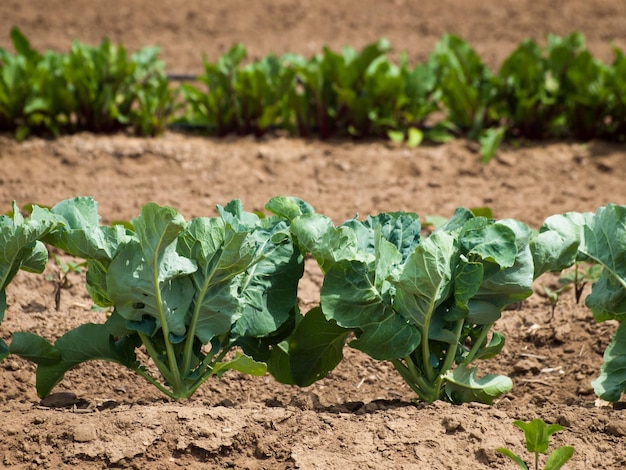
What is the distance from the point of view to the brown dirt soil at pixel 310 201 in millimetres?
2559

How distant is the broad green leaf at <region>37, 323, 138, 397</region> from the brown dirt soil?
0.10 metres

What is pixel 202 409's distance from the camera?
8.90ft

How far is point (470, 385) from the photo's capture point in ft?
9.02

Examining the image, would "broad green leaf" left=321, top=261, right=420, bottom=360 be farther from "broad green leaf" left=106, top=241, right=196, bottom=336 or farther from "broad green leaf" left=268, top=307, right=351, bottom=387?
"broad green leaf" left=106, top=241, right=196, bottom=336

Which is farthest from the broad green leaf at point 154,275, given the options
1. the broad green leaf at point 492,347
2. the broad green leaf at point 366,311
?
the broad green leaf at point 492,347

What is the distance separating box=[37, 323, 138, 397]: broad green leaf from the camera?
9.26ft

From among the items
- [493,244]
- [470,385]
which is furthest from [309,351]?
[493,244]

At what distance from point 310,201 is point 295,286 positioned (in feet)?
7.08

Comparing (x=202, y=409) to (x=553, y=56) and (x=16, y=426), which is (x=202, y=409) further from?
(x=553, y=56)

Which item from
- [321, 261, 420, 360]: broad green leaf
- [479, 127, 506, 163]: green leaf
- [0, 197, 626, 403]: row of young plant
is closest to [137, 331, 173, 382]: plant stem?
[0, 197, 626, 403]: row of young plant

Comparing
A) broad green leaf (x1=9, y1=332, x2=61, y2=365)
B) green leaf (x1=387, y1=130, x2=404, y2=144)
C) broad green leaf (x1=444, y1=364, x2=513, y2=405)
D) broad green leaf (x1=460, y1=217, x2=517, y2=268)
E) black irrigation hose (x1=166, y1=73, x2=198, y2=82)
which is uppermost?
black irrigation hose (x1=166, y1=73, x2=198, y2=82)

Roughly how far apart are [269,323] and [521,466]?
913mm

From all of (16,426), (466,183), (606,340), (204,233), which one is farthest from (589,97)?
(16,426)

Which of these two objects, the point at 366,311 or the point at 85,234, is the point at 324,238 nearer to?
the point at 366,311
